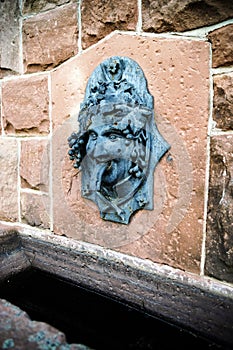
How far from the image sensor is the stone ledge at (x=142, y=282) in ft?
1.98

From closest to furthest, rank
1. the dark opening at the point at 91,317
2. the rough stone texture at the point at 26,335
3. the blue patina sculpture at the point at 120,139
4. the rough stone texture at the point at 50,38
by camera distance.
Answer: the rough stone texture at the point at 26,335, the dark opening at the point at 91,317, the blue patina sculpture at the point at 120,139, the rough stone texture at the point at 50,38

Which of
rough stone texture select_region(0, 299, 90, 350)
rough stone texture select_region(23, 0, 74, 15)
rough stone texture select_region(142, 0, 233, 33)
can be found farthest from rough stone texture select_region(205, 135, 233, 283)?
rough stone texture select_region(23, 0, 74, 15)

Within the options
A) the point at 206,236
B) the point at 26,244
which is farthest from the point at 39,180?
the point at 206,236

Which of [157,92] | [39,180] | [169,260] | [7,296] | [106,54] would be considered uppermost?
[106,54]

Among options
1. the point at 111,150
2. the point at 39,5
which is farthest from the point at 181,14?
the point at 39,5

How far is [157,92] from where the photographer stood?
2.30 feet

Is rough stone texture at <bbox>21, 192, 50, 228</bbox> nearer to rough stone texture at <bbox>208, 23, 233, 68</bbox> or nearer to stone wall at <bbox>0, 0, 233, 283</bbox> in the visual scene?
stone wall at <bbox>0, 0, 233, 283</bbox>

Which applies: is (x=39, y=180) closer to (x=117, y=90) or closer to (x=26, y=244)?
(x=26, y=244)

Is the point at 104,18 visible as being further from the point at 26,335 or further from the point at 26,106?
the point at 26,335

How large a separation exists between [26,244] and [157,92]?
0.64 metres

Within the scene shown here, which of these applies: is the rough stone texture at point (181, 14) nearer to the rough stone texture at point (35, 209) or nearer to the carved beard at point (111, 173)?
the carved beard at point (111, 173)

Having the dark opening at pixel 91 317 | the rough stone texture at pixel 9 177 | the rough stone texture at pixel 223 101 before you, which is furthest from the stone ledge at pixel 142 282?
the rough stone texture at pixel 223 101

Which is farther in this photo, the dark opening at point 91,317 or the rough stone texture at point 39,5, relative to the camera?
the rough stone texture at point 39,5

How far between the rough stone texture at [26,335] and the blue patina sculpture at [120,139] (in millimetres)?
351
